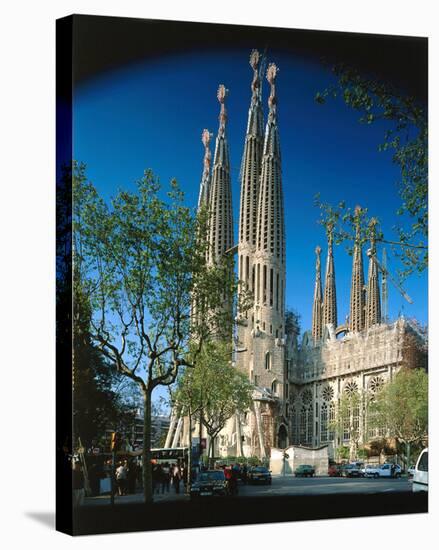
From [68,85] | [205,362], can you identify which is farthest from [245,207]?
[68,85]

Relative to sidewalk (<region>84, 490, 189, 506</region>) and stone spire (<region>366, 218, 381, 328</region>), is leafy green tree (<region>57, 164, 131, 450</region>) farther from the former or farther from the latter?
stone spire (<region>366, 218, 381, 328</region>)

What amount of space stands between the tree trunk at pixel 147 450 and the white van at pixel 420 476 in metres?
4.25

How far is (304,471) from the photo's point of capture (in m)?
18.0

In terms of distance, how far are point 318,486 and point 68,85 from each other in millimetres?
6432

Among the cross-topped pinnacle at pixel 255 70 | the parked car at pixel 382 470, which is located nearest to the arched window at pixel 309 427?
the parked car at pixel 382 470

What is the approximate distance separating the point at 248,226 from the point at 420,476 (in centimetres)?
438

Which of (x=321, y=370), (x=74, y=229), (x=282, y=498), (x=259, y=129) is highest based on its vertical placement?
(x=259, y=129)

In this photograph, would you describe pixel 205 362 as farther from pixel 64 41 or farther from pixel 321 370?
pixel 64 41

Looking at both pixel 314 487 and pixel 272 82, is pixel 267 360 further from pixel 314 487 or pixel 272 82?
pixel 272 82

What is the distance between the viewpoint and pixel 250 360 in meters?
18.1

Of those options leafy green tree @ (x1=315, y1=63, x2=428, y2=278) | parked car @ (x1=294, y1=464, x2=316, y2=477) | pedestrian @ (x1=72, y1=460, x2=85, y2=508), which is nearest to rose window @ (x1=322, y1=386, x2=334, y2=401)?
parked car @ (x1=294, y1=464, x2=316, y2=477)

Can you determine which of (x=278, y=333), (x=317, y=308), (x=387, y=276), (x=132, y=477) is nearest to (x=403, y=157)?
(x=387, y=276)

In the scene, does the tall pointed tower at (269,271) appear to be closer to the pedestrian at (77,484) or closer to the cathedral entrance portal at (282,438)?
the cathedral entrance portal at (282,438)

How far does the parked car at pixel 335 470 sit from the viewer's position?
→ 18.3 metres
